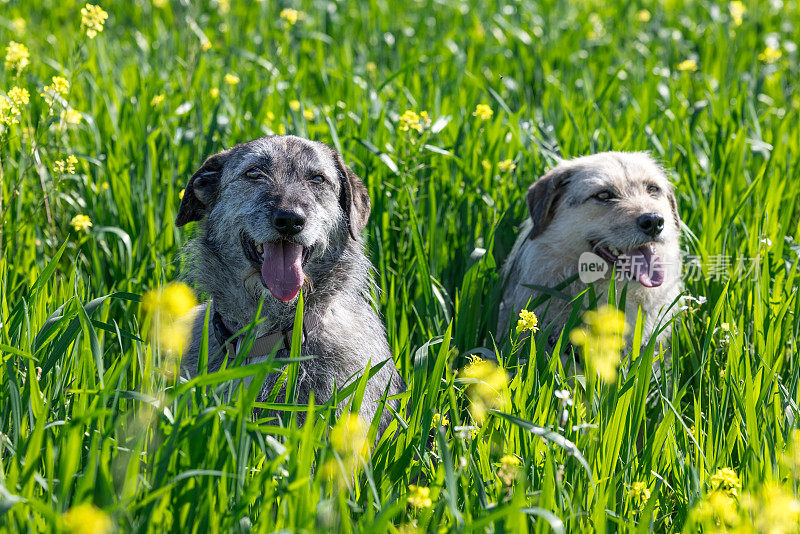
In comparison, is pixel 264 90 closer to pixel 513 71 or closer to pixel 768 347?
pixel 513 71

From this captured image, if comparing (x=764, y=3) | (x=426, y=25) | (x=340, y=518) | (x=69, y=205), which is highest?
(x=764, y=3)

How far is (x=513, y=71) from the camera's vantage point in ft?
22.9

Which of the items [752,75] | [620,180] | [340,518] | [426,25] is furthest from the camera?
[426,25]

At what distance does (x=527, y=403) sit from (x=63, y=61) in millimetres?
5115

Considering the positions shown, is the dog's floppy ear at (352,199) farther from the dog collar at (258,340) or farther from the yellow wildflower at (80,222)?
the yellow wildflower at (80,222)

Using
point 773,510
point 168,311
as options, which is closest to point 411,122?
point 168,311

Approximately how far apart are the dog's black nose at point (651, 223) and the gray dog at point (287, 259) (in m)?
1.18

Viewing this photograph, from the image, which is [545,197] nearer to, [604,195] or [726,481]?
[604,195]

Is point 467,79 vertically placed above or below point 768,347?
above

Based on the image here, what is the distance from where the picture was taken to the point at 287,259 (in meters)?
3.11

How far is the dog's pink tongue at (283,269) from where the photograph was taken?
3027 mm

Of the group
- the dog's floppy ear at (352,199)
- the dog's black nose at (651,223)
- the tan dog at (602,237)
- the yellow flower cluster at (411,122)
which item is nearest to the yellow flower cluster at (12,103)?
the dog's floppy ear at (352,199)

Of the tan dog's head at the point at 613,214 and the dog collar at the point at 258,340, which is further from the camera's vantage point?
the tan dog's head at the point at 613,214

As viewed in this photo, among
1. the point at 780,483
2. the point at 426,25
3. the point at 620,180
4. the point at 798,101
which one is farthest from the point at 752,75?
the point at 780,483
